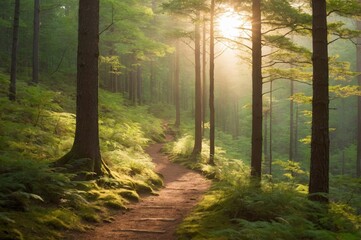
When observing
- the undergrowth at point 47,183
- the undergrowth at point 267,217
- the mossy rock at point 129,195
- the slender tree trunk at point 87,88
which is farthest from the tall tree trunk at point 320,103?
the slender tree trunk at point 87,88

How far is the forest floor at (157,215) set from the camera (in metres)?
6.01

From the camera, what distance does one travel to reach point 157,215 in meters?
7.47

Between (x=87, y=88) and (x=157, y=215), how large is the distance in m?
3.87

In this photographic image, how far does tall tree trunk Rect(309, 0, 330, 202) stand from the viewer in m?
6.64

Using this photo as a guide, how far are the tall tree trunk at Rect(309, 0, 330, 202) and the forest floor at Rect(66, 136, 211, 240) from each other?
3.18 metres

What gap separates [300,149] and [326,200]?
45.0 metres

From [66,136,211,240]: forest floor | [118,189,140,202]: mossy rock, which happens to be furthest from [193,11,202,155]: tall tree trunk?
[118,189,140,202]: mossy rock

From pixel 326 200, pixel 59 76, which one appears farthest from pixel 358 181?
pixel 59 76

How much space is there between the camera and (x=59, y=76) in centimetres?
2827

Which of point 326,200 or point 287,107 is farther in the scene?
point 287,107

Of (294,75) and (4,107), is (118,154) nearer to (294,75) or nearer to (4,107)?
(4,107)

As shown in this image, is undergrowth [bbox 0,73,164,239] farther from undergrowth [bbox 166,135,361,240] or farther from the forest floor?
undergrowth [bbox 166,135,361,240]

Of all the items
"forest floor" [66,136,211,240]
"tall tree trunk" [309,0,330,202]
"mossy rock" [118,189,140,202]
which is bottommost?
"forest floor" [66,136,211,240]

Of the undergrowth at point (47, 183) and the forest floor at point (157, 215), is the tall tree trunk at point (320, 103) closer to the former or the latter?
the forest floor at point (157, 215)
